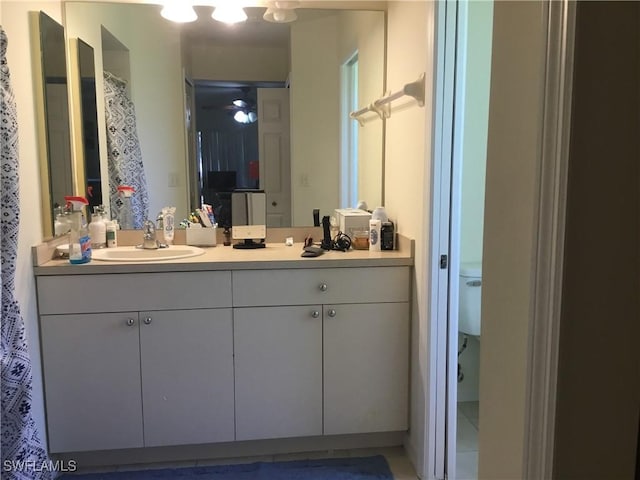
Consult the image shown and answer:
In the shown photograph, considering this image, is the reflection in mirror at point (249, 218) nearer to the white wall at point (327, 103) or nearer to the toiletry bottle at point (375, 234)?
the white wall at point (327, 103)

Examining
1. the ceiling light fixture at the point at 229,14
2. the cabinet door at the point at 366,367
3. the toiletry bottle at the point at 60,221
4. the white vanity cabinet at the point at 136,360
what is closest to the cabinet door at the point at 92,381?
the white vanity cabinet at the point at 136,360

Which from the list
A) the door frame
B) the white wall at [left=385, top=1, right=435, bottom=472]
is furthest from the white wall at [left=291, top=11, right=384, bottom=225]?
the door frame

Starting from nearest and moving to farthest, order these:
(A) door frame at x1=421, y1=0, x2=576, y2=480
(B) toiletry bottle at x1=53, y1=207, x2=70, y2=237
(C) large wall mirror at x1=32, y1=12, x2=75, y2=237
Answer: (A) door frame at x1=421, y1=0, x2=576, y2=480 < (C) large wall mirror at x1=32, y1=12, x2=75, y2=237 < (B) toiletry bottle at x1=53, y1=207, x2=70, y2=237

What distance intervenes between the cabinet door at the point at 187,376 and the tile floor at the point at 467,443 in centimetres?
96

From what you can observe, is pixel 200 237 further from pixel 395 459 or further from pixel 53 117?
pixel 395 459

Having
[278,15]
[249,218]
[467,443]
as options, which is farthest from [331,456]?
[278,15]

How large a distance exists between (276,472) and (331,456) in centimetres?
26

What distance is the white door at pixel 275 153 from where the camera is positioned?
260 centimetres

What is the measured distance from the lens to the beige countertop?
6.76 feet

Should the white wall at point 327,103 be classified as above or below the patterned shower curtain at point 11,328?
above

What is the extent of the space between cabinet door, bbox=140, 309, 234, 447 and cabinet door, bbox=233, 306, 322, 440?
0.05m

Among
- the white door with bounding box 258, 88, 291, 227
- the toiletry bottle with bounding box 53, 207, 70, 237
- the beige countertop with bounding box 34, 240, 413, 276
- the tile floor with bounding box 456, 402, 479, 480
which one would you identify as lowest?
the tile floor with bounding box 456, 402, 479, 480

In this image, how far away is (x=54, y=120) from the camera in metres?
2.23

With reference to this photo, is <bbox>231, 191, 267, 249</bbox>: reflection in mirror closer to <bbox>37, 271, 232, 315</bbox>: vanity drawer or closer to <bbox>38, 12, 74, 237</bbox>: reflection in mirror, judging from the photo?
<bbox>37, 271, 232, 315</bbox>: vanity drawer
